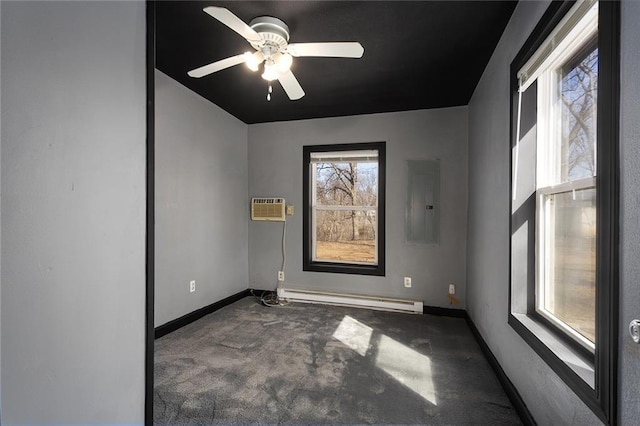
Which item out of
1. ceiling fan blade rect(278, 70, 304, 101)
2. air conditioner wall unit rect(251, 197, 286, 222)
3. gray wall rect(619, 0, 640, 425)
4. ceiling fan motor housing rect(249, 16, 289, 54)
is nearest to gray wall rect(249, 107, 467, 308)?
air conditioner wall unit rect(251, 197, 286, 222)

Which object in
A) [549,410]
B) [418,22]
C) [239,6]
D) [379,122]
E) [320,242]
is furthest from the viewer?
[320,242]

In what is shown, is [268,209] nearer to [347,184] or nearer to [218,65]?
[347,184]

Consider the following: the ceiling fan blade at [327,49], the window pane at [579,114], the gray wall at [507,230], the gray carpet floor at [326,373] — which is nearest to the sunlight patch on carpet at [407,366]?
the gray carpet floor at [326,373]

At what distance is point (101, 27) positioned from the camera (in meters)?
0.99

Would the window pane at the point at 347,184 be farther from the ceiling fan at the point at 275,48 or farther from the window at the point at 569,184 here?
the window at the point at 569,184

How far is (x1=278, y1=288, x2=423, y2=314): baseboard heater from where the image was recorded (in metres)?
3.17

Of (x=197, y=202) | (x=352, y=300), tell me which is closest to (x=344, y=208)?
(x=352, y=300)

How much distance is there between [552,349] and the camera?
4.14ft

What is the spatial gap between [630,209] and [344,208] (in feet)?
9.34

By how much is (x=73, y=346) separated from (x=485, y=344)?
2.62 m

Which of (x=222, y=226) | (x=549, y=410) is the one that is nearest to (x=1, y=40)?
(x=549, y=410)

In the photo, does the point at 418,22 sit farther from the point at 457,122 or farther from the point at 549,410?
the point at 549,410

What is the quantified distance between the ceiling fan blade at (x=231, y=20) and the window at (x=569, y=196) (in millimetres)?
1480

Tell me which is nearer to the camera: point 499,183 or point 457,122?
point 499,183
